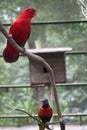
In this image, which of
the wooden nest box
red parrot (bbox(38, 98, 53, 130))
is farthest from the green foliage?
red parrot (bbox(38, 98, 53, 130))

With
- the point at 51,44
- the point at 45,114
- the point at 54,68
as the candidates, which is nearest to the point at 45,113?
the point at 45,114

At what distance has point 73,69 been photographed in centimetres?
293

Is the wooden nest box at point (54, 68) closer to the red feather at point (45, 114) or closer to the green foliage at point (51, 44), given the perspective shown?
the red feather at point (45, 114)

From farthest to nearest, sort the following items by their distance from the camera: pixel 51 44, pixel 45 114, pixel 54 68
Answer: pixel 51 44 → pixel 54 68 → pixel 45 114

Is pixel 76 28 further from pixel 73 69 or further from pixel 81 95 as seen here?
pixel 81 95

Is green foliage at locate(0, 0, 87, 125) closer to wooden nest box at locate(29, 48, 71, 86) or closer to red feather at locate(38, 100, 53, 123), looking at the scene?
wooden nest box at locate(29, 48, 71, 86)

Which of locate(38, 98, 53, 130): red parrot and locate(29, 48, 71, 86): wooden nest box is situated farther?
locate(29, 48, 71, 86): wooden nest box

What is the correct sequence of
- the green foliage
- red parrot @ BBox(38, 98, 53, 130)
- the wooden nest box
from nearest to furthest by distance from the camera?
red parrot @ BBox(38, 98, 53, 130) → the wooden nest box → the green foliage

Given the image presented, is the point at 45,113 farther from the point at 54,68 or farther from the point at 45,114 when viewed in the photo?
the point at 54,68

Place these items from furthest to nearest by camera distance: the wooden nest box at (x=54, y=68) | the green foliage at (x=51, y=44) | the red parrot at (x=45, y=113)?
the green foliage at (x=51, y=44), the wooden nest box at (x=54, y=68), the red parrot at (x=45, y=113)

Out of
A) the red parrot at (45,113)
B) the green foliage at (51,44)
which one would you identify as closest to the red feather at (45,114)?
the red parrot at (45,113)

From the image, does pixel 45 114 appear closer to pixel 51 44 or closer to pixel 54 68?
pixel 54 68

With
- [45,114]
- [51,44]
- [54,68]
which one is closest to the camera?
[45,114]

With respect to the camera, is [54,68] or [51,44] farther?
[51,44]
